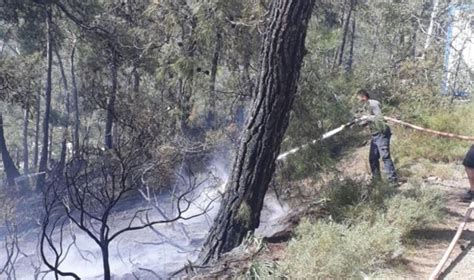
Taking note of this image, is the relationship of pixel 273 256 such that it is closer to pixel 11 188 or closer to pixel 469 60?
pixel 469 60

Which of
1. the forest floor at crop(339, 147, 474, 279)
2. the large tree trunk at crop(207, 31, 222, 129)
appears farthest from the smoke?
the forest floor at crop(339, 147, 474, 279)

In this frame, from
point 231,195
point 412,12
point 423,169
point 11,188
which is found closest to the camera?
point 231,195

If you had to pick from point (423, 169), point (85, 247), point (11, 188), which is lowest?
point (11, 188)

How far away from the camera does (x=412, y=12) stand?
59.6 feet

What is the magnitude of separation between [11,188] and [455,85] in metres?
17.5

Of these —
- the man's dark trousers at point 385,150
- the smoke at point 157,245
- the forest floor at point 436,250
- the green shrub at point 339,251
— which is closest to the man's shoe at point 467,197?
the forest floor at point 436,250

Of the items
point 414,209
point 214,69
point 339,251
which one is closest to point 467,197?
point 414,209

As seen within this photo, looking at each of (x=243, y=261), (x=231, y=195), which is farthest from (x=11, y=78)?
(x=243, y=261)

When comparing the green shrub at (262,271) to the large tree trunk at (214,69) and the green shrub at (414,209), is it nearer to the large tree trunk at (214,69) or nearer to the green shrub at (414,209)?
the green shrub at (414,209)

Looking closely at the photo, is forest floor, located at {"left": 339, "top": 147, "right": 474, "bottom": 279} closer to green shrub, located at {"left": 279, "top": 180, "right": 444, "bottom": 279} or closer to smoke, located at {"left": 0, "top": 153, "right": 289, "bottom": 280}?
green shrub, located at {"left": 279, "top": 180, "right": 444, "bottom": 279}

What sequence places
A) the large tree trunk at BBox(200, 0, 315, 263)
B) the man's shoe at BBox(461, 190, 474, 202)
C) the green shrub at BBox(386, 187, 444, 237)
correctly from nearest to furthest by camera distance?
1. the green shrub at BBox(386, 187, 444, 237)
2. the large tree trunk at BBox(200, 0, 315, 263)
3. the man's shoe at BBox(461, 190, 474, 202)

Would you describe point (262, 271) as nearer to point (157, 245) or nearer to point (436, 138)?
point (436, 138)

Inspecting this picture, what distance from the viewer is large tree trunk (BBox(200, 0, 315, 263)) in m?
5.03

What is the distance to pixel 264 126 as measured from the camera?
5.19 m
